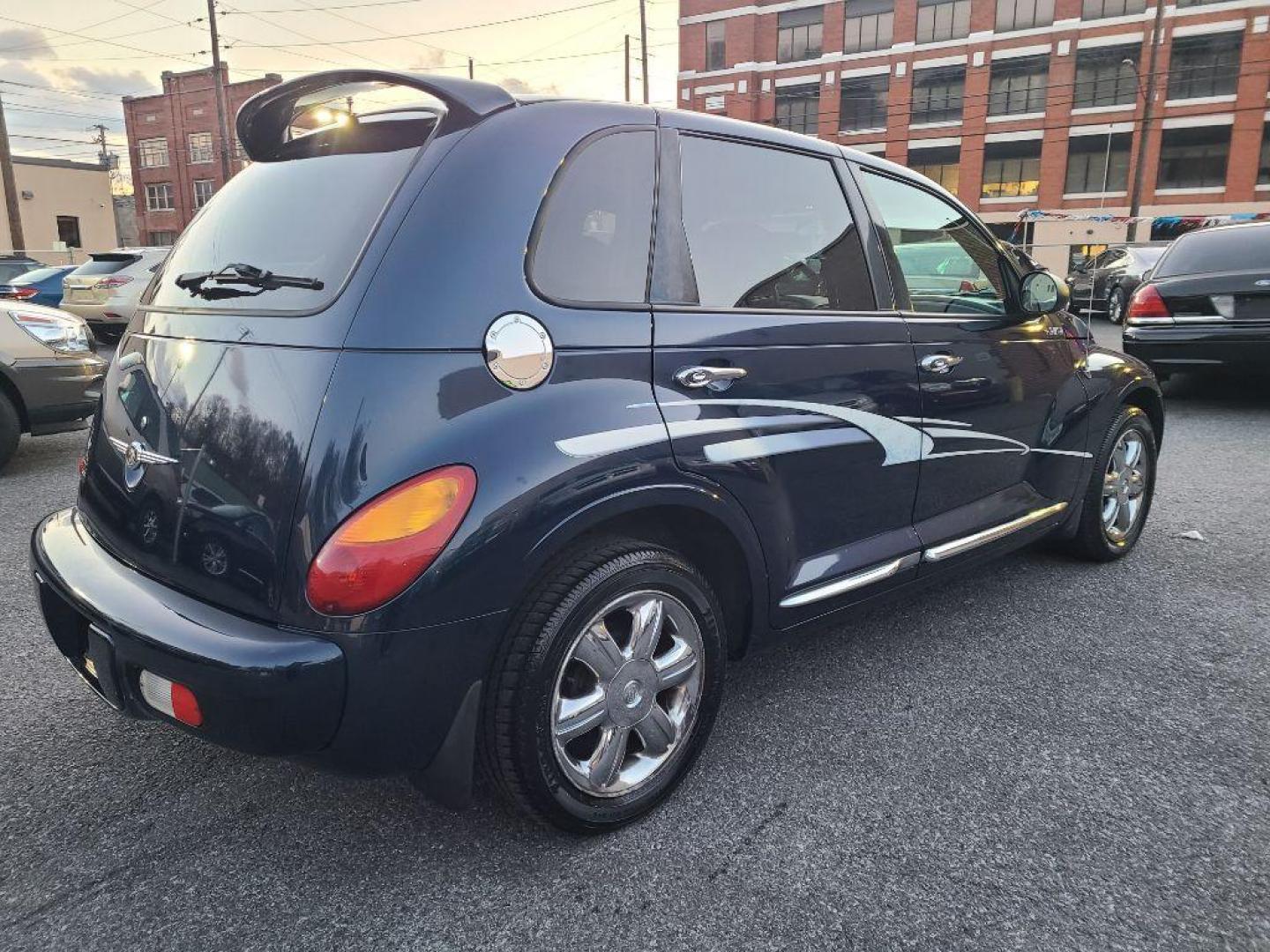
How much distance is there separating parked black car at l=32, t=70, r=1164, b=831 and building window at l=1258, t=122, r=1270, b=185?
4463 centimetres

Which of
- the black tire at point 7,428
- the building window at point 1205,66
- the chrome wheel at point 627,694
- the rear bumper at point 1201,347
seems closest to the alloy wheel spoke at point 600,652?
the chrome wheel at point 627,694

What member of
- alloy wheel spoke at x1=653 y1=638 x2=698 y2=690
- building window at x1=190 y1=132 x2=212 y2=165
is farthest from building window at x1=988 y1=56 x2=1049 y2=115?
alloy wheel spoke at x1=653 y1=638 x2=698 y2=690

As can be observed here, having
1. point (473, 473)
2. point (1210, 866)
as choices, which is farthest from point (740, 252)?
point (1210, 866)

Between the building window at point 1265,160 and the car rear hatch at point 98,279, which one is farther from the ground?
the building window at point 1265,160

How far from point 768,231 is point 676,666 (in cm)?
129

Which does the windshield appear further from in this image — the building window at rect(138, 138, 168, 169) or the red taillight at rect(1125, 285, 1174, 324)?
the building window at rect(138, 138, 168, 169)

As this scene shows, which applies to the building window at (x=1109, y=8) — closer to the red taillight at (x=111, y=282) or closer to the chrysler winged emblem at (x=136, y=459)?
the red taillight at (x=111, y=282)

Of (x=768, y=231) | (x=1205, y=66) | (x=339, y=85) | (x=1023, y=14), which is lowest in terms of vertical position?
(x=768, y=231)

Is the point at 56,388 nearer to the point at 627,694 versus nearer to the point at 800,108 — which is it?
the point at 627,694

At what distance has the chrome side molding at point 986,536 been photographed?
306cm

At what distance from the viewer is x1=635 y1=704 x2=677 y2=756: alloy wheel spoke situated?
2.24m

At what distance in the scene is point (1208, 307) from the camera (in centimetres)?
752

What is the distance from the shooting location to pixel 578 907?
77.0 inches

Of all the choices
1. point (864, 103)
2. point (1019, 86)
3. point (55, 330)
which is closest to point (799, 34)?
point (864, 103)
